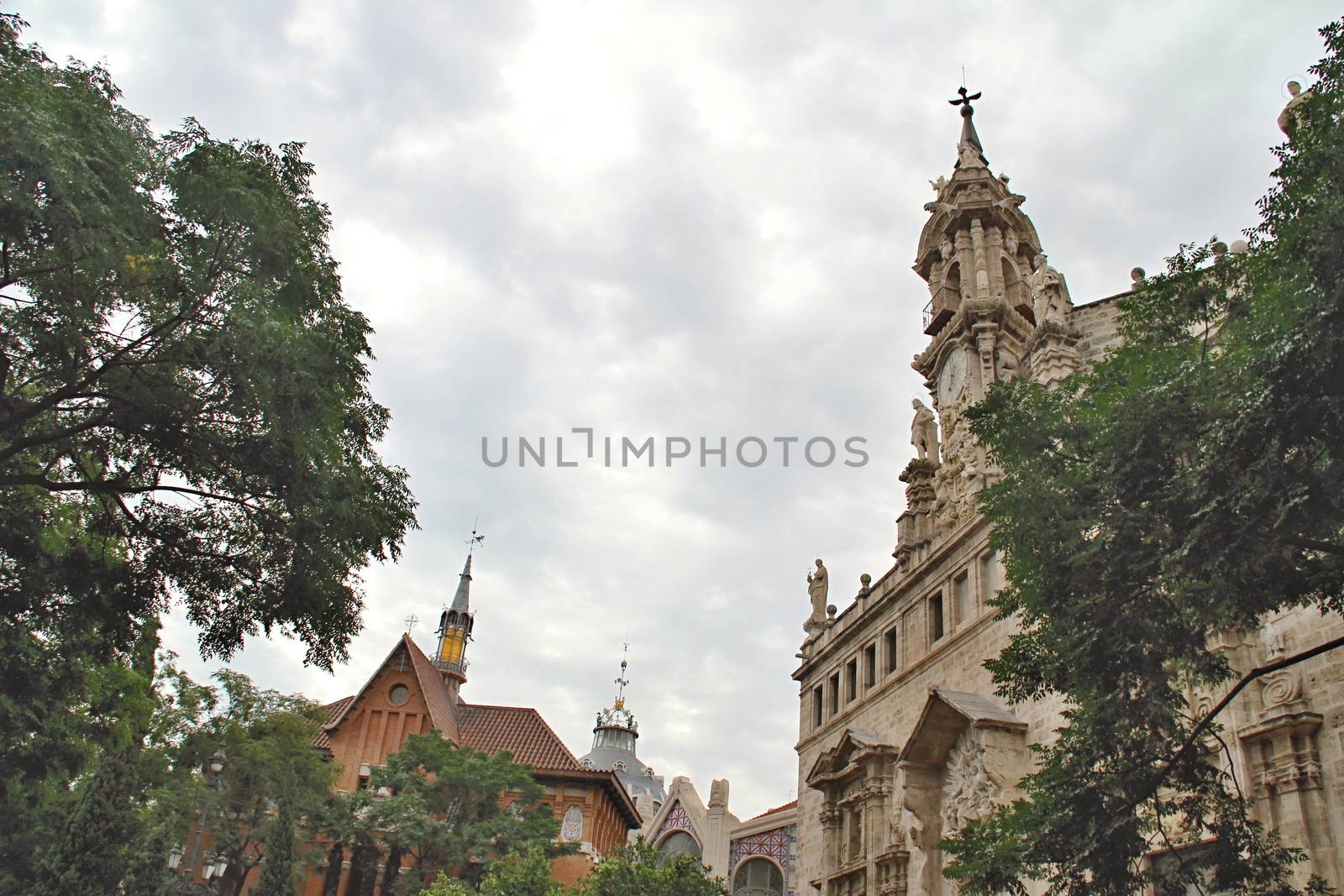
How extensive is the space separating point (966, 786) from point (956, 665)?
9.65 ft

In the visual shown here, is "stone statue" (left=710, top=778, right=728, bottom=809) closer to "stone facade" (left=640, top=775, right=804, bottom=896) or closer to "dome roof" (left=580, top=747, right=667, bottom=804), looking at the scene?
"stone facade" (left=640, top=775, right=804, bottom=896)

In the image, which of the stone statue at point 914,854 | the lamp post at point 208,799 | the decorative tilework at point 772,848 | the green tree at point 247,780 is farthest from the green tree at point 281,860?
the stone statue at point 914,854

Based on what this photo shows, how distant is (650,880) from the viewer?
77.7 feet

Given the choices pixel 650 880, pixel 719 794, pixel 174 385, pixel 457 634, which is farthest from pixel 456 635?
pixel 174 385

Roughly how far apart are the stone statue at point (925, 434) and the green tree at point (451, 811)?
15988 mm

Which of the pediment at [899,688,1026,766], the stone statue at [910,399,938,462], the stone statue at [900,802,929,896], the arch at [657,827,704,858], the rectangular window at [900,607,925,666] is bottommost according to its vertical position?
the stone statue at [900,802,929,896]

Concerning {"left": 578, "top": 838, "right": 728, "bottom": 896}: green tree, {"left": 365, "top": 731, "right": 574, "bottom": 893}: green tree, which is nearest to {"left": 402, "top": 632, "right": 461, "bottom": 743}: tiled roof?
{"left": 365, "top": 731, "right": 574, "bottom": 893}: green tree

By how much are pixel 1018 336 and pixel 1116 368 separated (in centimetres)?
1696

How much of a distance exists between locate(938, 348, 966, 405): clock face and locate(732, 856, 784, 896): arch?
56.4 feet

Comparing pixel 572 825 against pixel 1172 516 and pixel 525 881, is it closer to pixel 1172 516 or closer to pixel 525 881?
pixel 525 881

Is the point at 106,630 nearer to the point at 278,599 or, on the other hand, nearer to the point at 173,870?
the point at 278,599

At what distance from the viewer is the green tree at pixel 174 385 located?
33.8 feet

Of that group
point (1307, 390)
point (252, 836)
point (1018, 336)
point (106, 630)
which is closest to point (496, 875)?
point (252, 836)

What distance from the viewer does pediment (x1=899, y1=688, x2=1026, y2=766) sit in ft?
63.0
